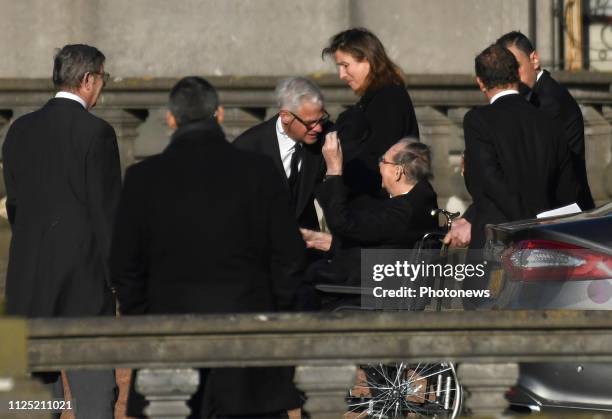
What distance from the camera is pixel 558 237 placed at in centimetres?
752

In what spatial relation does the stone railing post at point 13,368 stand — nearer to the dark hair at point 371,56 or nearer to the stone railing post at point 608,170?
the dark hair at point 371,56

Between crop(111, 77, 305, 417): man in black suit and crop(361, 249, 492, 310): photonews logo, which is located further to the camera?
crop(361, 249, 492, 310): photonews logo

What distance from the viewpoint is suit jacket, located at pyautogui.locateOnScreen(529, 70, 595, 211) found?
9109 mm

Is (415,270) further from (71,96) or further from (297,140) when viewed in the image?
(71,96)

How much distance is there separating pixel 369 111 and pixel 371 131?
10 centimetres

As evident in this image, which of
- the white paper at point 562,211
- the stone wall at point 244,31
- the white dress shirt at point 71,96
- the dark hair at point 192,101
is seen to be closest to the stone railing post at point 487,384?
the dark hair at point 192,101

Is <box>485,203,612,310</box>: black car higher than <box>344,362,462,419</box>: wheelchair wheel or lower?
higher

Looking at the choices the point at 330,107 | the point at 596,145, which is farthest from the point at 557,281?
the point at 596,145

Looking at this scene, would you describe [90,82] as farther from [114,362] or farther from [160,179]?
[114,362]

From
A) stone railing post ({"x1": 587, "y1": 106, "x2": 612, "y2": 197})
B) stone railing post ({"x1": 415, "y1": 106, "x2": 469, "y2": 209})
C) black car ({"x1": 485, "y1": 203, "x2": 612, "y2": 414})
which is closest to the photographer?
black car ({"x1": 485, "y1": 203, "x2": 612, "y2": 414})

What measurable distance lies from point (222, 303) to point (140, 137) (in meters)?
6.60

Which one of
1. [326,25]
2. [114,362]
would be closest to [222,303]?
[114,362]

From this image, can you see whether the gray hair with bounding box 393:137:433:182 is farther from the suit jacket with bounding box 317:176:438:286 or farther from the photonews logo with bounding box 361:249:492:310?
the photonews logo with bounding box 361:249:492:310

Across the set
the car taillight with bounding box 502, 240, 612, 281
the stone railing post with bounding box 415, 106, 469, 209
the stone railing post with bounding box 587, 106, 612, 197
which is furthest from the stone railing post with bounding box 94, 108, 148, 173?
the car taillight with bounding box 502, 240, 612, 281
